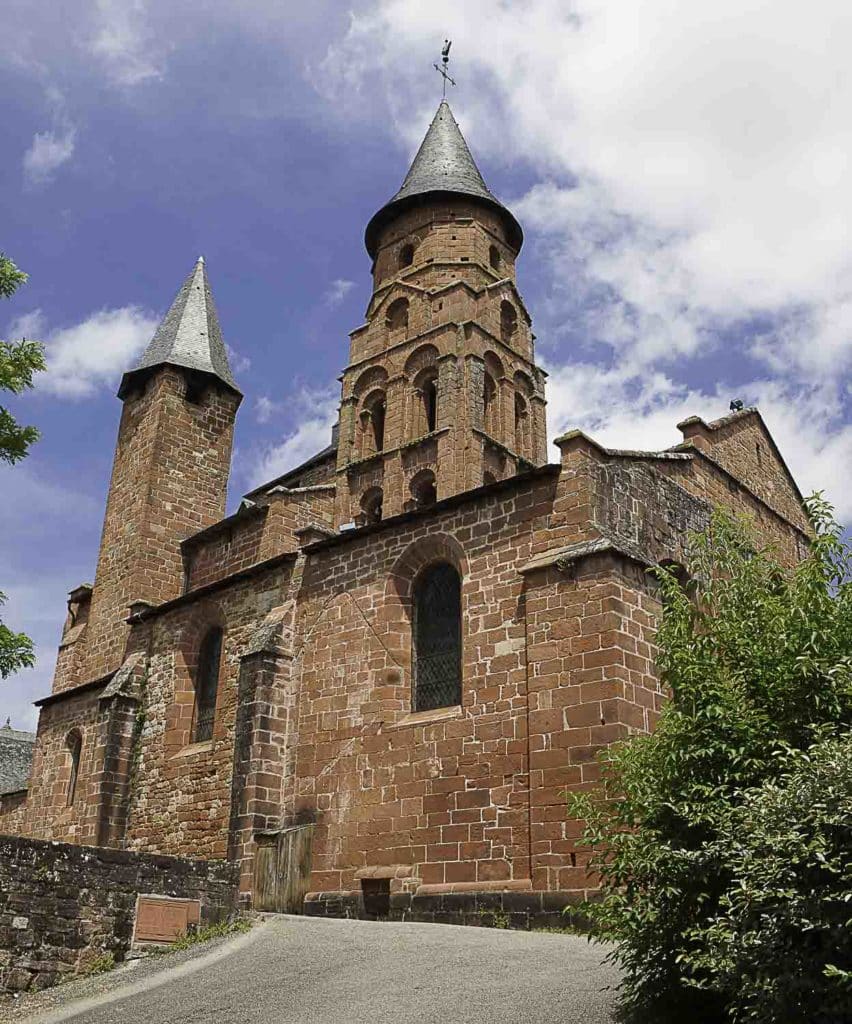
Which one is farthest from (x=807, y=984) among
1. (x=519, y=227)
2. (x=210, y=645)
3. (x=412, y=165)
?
(x=412, y=165)

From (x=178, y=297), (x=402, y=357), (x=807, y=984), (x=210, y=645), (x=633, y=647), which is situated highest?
(x=178, y=297)

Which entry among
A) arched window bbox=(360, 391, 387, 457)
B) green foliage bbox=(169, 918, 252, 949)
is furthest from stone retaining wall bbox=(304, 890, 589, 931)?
arched window bbox=(360, 391, 387, 457)

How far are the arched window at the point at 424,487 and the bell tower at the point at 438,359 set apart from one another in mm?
37

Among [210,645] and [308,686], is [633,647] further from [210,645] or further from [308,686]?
[210,645]

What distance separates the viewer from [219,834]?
17344mm

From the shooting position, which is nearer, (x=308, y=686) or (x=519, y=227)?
(x=308, y=686)

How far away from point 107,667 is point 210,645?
15.2 feet

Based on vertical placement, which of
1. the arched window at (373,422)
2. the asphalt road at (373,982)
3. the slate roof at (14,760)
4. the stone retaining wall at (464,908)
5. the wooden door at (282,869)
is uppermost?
the arched window at (373,422)

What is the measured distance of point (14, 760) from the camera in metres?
41.3

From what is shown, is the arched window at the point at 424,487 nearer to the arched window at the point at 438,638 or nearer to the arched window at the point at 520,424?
the arched window at the point at 520,424

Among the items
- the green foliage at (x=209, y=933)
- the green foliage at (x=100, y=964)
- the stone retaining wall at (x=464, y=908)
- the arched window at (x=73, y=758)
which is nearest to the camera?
the green foliage at (x=100, y=964)

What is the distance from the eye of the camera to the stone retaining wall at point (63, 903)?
1153cm

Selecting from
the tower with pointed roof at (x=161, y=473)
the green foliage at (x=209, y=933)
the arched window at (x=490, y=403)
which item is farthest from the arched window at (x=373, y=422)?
the green foliage at (x=209, y=933)

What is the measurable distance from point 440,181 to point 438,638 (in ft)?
59.5
